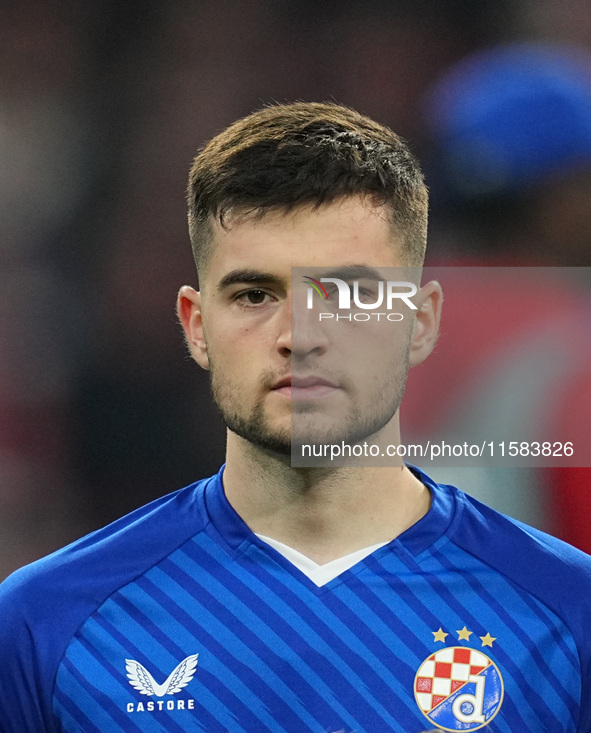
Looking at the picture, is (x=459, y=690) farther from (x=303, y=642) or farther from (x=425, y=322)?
(x=425, y=322)

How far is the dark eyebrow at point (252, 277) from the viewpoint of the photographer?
2232 mm

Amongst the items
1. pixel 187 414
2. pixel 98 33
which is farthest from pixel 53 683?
pixel 98 33

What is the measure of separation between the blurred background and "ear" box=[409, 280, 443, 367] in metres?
1.48

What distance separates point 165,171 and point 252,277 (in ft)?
7.77

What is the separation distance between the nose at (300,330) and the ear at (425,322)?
1.05 ft

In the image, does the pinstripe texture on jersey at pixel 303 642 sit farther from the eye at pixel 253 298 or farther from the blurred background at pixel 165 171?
the blurred background at pixel 165 171

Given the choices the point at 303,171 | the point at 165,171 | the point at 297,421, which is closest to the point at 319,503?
the point at 297,421

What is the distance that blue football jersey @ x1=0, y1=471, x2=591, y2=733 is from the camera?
220 centimetres

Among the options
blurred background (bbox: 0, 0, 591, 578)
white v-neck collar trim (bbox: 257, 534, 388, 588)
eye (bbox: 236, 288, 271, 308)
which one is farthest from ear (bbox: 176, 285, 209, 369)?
blurred background (bbox: 0, 0, 591, 578)

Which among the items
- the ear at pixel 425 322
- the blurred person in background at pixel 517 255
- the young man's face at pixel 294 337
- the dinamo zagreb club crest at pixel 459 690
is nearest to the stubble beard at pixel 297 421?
the young man's face at pixel 294 337

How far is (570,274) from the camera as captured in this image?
4.20 meters

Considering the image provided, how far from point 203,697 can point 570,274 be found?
2716 mm

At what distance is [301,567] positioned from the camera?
2.33 meters

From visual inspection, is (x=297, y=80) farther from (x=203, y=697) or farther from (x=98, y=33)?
(x=203, y=697)
